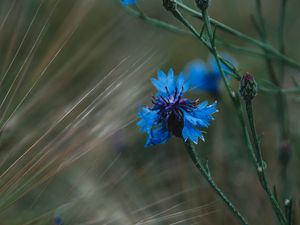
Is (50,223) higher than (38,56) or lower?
lower

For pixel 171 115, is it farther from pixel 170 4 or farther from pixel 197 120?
pixel 170 4

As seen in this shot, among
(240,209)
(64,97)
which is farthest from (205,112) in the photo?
(64,97)

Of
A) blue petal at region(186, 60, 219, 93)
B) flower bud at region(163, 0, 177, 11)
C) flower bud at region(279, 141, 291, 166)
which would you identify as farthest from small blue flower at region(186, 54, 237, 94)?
flower bud at region(163, 0, 177, 11)

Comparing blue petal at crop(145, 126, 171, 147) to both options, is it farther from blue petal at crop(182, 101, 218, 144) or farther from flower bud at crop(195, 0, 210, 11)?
flower bud at crop(195, 0, 210, 11)

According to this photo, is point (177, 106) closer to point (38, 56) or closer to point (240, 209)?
point (240, 209)

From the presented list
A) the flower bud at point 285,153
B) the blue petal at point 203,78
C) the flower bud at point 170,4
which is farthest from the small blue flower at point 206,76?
the flower bud at point 170,4

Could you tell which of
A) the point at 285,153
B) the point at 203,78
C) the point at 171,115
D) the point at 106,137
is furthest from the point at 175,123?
the point at 203,78
